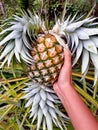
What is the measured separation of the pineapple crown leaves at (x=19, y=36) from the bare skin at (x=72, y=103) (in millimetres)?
158

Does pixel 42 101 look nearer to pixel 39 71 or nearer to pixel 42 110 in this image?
pixel 42 110

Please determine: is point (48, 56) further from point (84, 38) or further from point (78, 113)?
point (78, 113)

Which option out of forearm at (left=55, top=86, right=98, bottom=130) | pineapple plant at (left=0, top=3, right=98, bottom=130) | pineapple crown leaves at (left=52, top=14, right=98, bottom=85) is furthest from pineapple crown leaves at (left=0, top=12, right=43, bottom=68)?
forearm at (left=55, top=86, right=98, bottom=130)

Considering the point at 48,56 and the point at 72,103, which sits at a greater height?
the point at 48,56

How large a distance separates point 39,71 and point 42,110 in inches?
8.2

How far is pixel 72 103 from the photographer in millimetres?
1306

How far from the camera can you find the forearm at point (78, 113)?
1.24 metres

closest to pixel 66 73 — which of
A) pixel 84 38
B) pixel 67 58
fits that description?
pixel 67 58

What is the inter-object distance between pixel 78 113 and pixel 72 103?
0.17 ft

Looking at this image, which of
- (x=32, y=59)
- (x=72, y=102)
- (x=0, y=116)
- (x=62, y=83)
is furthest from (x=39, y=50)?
(x=0, y=116)

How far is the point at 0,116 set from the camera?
1828 millimetres

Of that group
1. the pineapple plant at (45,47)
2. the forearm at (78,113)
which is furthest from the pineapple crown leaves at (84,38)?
the forearm at (78,113)

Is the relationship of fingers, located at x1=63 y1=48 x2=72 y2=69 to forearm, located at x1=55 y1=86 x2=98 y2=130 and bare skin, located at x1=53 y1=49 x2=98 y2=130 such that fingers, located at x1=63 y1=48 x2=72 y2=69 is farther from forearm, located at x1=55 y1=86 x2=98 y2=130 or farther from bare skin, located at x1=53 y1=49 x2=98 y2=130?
forearm, located at x1=55 y1=86 x2=98 y2=130

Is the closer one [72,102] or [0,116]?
[72,102]
